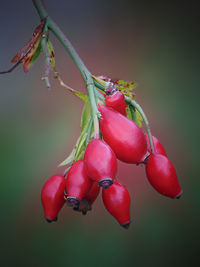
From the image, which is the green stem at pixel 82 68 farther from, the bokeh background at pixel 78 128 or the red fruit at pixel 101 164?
the bokeh background at pixel 78 128

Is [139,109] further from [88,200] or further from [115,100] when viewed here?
[88,200]

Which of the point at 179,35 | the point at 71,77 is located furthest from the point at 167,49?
the point at 71,77

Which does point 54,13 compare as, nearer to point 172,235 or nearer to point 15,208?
point 15,208

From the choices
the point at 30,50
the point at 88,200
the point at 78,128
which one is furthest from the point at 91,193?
the point at 78,128

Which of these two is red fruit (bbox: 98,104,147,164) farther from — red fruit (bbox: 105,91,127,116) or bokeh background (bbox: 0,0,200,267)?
bokeh background (bbox: 0,0,200,267)

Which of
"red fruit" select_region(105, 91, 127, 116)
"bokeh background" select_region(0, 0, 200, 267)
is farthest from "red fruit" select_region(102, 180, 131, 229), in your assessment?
"bokeh background" select_region(0, 0, 200, 267)

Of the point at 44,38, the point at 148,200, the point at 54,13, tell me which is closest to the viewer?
the point at 44,38
